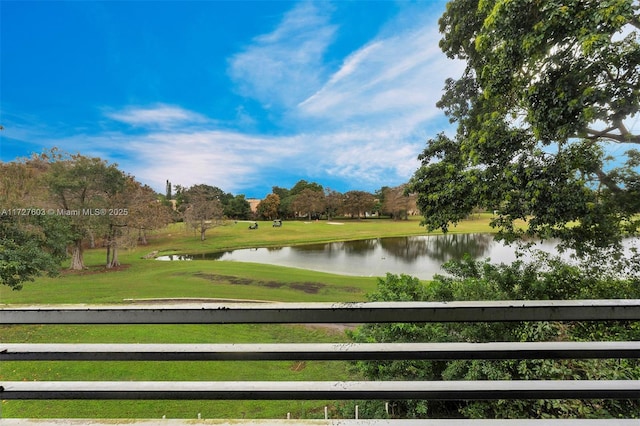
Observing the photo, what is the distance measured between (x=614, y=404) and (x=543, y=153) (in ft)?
8.54

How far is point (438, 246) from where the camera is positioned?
44.4 feet

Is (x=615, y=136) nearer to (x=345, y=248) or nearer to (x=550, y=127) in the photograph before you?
(x=550, y=127)

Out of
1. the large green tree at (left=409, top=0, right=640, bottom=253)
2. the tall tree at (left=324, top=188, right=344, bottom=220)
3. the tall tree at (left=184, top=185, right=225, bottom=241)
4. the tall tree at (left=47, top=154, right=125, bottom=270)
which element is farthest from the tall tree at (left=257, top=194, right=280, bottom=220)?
the large green tree at (left=409, top=0, right=640, bottom=253)

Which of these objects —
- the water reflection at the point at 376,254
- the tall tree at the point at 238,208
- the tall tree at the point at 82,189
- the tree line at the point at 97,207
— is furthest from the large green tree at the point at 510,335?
the tall tree at the point at 238,208

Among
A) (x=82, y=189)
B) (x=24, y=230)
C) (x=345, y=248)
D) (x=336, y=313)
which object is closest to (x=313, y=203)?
(x=345, y=248)

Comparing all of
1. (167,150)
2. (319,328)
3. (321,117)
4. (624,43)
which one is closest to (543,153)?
(624,43)

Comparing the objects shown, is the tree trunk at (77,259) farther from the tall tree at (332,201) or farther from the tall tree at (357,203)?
the tall tree at (357,203)

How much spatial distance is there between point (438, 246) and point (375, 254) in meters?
3.31

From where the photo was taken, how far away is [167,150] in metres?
11.3

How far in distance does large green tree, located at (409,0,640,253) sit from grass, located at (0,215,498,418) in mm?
782

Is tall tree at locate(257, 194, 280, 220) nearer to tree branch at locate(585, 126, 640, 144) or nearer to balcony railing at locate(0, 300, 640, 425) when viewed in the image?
tree branch at locate(585, 126, 640, 144)

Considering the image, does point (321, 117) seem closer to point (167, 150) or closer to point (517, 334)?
point (167, 150)

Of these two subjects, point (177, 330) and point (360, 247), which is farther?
point (360, 247)

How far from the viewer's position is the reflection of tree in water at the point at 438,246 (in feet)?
26.0
